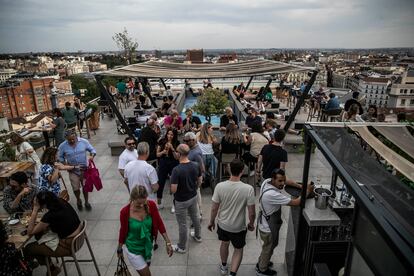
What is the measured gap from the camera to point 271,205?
3.37 metres

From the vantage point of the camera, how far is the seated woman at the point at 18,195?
158 inches

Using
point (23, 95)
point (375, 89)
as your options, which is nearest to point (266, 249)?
point (375, 89)

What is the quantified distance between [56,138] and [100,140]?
195cm

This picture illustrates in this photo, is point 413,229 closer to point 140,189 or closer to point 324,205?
point 324,205

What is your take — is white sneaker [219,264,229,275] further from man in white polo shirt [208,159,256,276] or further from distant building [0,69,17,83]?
distant building [0,69,17,83]

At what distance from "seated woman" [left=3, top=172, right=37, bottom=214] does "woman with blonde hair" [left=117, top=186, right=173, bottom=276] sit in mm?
2016

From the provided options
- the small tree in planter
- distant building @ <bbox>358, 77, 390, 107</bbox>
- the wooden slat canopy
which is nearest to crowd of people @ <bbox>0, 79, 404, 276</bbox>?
the wooden slat canopy

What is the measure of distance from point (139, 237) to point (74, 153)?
275 centimetres

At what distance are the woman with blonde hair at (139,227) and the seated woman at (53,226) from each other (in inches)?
30.8

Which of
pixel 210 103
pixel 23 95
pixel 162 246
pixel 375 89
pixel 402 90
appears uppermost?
pixel 210 103

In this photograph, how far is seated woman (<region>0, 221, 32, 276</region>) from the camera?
2982 millimetres

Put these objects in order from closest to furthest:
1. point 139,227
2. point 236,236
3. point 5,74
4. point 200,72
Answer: point 139,227 → point 236,236 → point 200,72 → point 5,74

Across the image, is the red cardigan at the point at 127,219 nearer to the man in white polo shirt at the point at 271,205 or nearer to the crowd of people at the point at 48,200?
the crowd of people at the point at 48,200

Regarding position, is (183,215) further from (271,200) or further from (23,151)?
(23,151)
